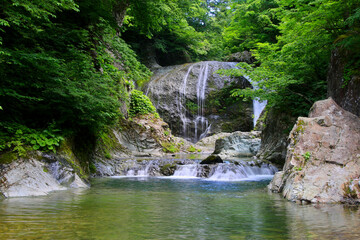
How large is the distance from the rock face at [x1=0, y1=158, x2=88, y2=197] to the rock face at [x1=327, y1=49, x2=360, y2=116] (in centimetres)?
644

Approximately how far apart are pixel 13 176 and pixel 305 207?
501 cm

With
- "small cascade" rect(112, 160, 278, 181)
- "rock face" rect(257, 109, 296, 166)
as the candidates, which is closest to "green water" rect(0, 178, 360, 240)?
"small cascade" rect(112, 160, 278, 181)

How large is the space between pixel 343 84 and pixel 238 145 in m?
8.66

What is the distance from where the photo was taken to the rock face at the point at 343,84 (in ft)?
23.1

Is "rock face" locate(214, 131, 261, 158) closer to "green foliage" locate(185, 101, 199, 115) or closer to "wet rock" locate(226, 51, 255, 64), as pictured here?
"green foliage" locate(185, 101, 199, 115)

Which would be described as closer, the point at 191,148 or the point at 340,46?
the point at 340,46

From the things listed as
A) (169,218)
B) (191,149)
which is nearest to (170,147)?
(191,149)

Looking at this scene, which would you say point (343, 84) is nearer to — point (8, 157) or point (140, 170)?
point (140, 170)

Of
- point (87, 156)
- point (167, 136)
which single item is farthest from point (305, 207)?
point (167, 136)

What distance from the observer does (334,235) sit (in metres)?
3.08

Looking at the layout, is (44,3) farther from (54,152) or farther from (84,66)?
(54,152)

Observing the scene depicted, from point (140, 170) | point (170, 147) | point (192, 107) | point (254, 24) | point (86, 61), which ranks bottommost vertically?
point (140, 170)

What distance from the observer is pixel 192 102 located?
69.6 ft

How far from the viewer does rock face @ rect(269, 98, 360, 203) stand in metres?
A: 5.21
